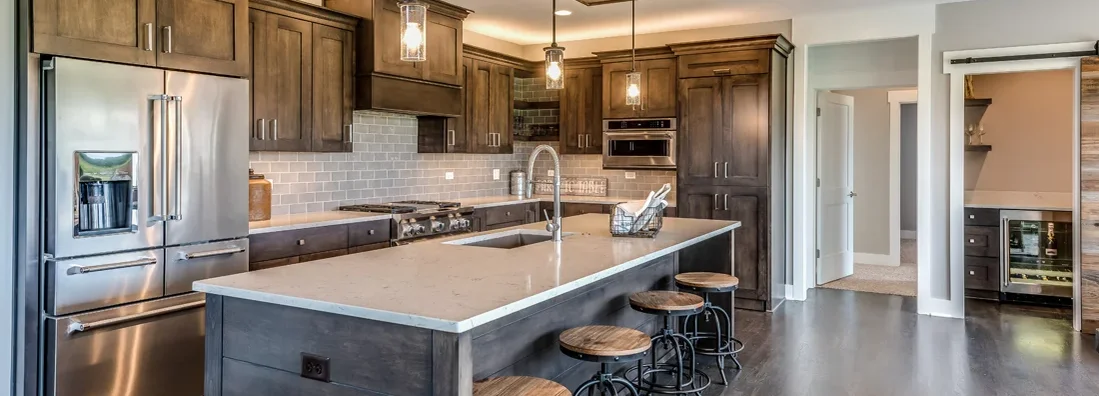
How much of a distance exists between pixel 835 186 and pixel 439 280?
5957mm

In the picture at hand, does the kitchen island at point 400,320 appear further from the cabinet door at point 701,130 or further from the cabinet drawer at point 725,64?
the cabinet drawer at point 725,64

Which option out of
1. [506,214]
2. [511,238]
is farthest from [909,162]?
[511,238]

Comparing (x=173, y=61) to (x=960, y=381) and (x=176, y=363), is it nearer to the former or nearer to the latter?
(x=176, y=363)

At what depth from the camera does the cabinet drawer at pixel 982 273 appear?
601 centimetres

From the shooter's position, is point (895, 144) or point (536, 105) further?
point (895, 144)

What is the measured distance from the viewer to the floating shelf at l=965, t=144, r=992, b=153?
6613 mm

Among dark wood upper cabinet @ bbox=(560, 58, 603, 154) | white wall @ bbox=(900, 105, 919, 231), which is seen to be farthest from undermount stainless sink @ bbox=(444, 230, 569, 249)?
white wall @ bbox=(900, 105, 919, 231)

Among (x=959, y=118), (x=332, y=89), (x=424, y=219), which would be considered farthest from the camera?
(x=959, y=118)

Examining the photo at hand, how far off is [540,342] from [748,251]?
360 cm

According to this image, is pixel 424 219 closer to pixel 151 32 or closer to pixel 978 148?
pixel 151 32

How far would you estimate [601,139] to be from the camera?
6711 millimetres

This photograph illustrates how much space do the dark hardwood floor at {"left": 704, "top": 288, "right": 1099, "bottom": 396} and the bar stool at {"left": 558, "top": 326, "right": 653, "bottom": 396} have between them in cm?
123

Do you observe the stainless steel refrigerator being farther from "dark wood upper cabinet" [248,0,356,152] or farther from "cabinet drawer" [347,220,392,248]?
"cabinet drawer" [347,220,392,248]

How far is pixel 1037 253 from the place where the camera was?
586 centimetres
